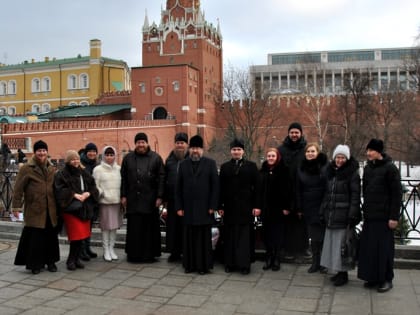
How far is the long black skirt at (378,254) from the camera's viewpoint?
18.1 feet

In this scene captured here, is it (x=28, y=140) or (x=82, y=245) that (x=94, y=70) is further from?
(x=82, y=245)

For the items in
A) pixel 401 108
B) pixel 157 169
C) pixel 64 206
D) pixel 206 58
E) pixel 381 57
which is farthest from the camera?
pixel 381 57

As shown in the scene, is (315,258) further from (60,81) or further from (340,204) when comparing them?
(60,81)

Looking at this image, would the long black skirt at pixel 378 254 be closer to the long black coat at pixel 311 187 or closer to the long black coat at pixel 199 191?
the long black coat at pixel 311 187

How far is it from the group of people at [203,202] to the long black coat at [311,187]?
13 mm

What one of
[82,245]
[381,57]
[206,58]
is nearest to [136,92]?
[206,58]

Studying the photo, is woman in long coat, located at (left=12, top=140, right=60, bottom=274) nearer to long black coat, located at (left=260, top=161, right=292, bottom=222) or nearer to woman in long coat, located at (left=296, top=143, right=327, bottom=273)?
long black coat, located at (left=260, top=161, right=292, bottom=222)

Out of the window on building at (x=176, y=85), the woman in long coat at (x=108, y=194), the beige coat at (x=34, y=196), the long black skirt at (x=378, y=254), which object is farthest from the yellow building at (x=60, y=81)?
the long black skirt at (x=378, y=254)

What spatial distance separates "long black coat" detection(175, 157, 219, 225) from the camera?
6398 mm

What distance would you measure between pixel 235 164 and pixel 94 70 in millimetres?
62080

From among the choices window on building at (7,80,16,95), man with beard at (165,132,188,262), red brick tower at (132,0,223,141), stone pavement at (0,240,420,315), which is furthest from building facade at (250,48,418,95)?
stone pavement at (0,240,420,315)

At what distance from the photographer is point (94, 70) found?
6525 centimetres

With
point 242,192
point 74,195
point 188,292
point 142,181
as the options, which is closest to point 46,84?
point 142,181

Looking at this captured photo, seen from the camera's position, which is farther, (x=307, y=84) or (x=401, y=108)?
(x=307, y=84)
